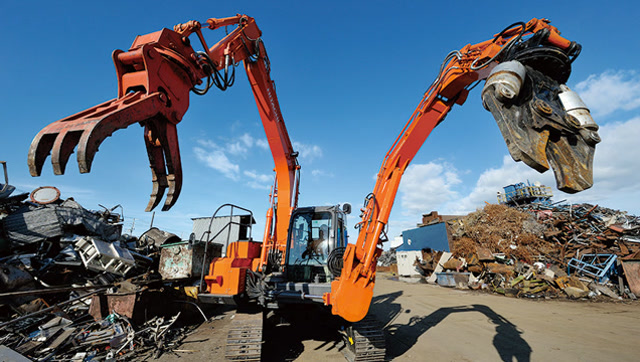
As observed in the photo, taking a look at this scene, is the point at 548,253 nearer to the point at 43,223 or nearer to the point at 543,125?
the point at 543,125

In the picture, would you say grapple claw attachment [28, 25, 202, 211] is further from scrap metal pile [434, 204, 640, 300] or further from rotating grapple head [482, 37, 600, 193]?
scrap metal pile [434, 204, 640, 300]

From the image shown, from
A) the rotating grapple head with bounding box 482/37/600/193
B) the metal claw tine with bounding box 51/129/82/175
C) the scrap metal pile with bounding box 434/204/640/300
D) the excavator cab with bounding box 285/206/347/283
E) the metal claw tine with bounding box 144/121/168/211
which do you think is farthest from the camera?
the scrap metal pile with bounding box 434/204/640/300

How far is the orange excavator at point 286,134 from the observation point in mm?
2311

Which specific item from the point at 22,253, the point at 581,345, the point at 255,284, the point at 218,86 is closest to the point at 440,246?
the point at 581,345

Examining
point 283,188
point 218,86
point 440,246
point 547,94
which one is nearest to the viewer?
point 547,94

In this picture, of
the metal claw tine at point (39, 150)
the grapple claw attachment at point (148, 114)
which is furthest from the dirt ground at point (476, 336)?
the metal claw tine at point (39, 150)

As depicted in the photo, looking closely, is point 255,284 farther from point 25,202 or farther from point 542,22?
point 25,202

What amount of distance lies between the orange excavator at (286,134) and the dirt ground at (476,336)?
1393 mm

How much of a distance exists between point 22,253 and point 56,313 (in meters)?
4.21

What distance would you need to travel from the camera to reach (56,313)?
224 inches

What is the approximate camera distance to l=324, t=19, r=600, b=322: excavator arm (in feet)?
7.61

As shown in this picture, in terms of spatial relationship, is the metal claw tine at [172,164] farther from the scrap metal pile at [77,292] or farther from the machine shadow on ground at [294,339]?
the machine shadow on ground at [294,339]

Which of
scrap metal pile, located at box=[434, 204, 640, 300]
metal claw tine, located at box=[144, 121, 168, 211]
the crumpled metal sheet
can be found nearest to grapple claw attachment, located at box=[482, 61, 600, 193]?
metal claw tine, located at box=[144, 121, 168, 211]

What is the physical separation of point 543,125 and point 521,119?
7.7 inches
